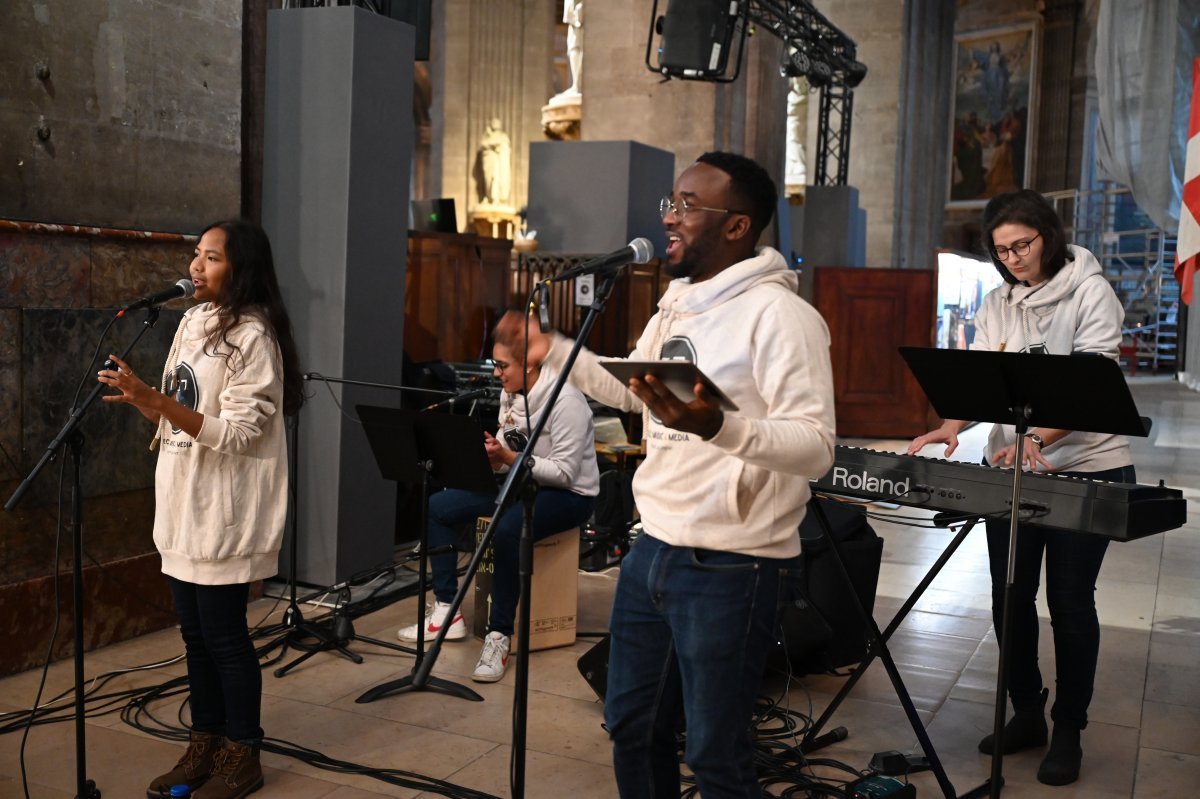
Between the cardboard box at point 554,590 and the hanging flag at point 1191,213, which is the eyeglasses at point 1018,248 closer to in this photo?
the hanging flag at point 1191,213

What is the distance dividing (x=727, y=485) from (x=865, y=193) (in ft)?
60.7

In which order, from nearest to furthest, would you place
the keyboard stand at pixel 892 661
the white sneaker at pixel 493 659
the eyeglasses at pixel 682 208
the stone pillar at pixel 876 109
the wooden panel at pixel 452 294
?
1. the eyeglasses at pixel 682 208
2. the keyboard stand at pixel 892 661
3. the white sneaker at pixel 493 659
4. the wooden panel at pixel 452 294
5. the stone pillar at pixel 876 109

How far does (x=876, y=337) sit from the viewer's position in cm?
1371

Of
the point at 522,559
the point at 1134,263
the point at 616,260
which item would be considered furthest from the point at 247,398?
the point at 1134,263

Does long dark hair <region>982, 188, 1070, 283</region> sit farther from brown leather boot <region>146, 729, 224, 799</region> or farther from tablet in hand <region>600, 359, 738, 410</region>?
brown leather boot <region>146, 729, 224, 799</region>

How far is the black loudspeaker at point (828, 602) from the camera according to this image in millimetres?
4605

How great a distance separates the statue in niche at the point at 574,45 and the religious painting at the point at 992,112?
1750cm

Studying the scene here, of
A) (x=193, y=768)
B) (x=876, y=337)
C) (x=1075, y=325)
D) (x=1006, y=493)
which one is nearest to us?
(x=1006, y=493)

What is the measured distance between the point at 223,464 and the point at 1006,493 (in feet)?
7.32

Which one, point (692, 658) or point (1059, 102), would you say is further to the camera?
point (1059, 102)

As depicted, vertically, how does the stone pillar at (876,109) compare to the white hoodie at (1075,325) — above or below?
above

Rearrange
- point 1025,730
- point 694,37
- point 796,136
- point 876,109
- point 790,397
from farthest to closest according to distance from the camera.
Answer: point 876,109
point 796,136
point 694,37
point 1025,730
point 790,397

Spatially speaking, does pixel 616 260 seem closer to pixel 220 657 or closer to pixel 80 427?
pixel 220 657

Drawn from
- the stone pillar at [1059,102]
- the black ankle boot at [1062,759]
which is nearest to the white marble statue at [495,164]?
the black ankle boot at [1062,759]
